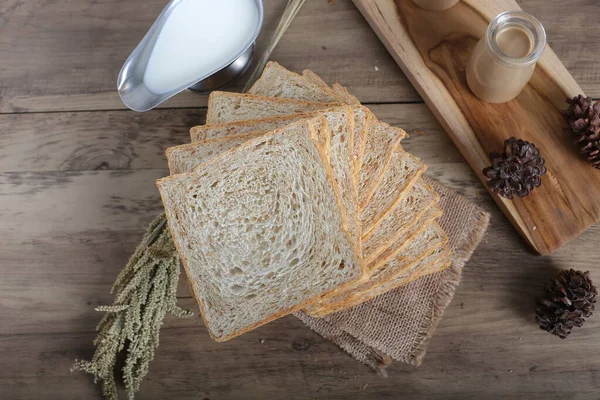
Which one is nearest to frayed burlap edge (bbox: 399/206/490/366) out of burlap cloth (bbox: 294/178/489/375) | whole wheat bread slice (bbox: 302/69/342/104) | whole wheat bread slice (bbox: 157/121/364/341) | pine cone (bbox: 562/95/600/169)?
burlap cloth (bbox: 294/178/489/375)

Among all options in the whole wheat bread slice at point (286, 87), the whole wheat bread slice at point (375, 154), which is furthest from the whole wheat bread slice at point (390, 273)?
the whole wheat bread slice at point (286, 87)

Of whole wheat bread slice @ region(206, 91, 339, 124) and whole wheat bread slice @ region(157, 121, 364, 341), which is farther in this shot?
whole wheat bread slice @ region(206, 91, 339, 124)

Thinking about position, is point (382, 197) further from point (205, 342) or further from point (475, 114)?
point (205, 342)

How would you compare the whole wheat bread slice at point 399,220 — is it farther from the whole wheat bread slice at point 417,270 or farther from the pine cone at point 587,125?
the pine cone at point 587,125

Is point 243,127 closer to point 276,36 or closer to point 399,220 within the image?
point 276,36

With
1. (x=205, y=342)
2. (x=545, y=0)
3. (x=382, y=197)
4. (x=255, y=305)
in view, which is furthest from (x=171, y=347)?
(x=545, y=0)

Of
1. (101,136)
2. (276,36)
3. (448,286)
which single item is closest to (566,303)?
(448,286)

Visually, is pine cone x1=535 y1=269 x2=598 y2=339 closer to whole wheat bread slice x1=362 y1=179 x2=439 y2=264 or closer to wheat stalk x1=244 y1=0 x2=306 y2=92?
whole wheat bread slice x1=362 y1=179 x2=439 y2=264
